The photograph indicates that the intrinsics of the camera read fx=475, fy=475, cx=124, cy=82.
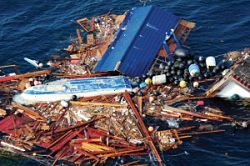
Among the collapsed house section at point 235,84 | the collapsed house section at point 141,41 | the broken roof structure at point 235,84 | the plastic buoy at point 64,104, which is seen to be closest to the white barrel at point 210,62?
the collapsed house section at point 235,84

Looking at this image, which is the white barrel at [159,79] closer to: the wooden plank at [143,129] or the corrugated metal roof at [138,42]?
the corrugated metal roof at [138,42]

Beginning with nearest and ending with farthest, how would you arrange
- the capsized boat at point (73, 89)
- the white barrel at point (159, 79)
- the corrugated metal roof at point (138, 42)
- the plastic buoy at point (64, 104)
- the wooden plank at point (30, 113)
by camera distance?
the wooden plank at point (30, 113), the plastic buoy at point (64, 104), the capsized boat at point (73, 89), the white barrel at point (159, 79), the corrugated metal roof at point (138, 42)

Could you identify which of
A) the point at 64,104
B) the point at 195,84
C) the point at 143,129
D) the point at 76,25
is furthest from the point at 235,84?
the point at 76,25

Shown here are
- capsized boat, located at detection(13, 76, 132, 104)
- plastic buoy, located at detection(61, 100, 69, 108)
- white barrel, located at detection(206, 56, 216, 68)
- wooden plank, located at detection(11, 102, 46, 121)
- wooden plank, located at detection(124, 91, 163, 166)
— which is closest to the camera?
wooden plank, located at detection(124, 91, 163, 166)

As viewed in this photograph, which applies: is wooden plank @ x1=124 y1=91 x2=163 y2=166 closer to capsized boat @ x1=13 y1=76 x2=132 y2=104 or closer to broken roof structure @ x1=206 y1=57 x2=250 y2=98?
capsized boat @ x1=13 y1=76 x2=132 y2=104

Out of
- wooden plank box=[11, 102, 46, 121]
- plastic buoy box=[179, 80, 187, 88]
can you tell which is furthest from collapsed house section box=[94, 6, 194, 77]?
wooden plank box=[11, 102, 46, 121]
